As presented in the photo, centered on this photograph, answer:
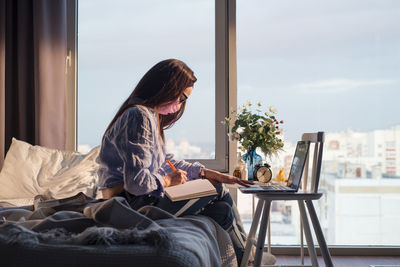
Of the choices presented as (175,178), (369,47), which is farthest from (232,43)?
(175,178)

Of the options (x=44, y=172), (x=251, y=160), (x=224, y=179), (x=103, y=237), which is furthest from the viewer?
(x=44, y=172)

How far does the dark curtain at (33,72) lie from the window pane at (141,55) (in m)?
0.26

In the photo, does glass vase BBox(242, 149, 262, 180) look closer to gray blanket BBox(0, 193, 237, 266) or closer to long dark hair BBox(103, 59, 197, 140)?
long dark hair BBox(103, 59, 197, 140)

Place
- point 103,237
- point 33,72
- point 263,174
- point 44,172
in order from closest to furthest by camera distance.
Answer: point 103,237, point 263,174, point 44,172, point 33,72

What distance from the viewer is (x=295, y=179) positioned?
2334 mm

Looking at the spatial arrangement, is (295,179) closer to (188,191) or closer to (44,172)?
(188,191)

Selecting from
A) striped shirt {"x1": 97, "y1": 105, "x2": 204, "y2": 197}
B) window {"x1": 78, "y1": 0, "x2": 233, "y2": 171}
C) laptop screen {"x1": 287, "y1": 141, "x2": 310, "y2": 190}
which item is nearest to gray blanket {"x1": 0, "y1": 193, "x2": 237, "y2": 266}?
striped shirt {"x1": 97, "y1": 105, "x2": 204, "y2": 197}

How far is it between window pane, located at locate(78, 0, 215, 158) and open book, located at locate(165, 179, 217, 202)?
161 centimetres

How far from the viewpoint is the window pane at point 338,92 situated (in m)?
3.44

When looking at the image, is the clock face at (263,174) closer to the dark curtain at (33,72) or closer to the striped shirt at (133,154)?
the striped shirt at (133,154)

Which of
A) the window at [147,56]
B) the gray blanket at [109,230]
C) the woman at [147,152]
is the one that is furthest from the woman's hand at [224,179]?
the window at [147,56]

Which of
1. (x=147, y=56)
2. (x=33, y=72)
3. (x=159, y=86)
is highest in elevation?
(x=147, y=56)

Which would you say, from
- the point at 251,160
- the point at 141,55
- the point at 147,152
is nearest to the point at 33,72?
the point at 141,55

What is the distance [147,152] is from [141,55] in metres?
1.92
